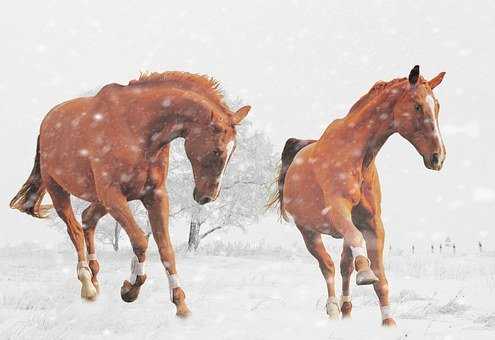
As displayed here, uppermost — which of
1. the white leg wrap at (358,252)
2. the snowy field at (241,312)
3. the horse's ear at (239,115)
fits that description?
the horse's ear at (239,115)

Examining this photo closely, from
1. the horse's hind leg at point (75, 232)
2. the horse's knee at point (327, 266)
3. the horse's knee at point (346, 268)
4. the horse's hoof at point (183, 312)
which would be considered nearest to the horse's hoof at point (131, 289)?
the horse's hoof at point (183, 312)

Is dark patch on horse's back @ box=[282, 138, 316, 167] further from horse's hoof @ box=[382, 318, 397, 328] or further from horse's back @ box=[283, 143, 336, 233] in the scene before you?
horse's hoof @ box=[382, 318, 397, 328]

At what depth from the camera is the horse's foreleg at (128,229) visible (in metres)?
6.07

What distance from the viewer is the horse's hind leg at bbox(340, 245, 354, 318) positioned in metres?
5.93

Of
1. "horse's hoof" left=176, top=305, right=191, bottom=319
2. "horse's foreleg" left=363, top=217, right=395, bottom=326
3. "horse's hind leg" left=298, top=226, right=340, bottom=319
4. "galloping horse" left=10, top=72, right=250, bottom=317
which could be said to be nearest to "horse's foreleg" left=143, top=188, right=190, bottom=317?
"galloping horse" left=10, top=72, right=250, bottom=317

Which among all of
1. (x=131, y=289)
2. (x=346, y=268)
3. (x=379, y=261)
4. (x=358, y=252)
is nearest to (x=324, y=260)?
(x=346, y=268)

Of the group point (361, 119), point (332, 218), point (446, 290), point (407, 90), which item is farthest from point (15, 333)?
A: point (446, 290)

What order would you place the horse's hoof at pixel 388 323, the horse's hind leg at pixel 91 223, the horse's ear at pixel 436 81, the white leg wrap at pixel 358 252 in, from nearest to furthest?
the white leg wrap at pixel 358 252, the horse's hoof at pixel 388 323, the horse's ear at pixel 436 81, the horse's hind leg at pixel 91 223

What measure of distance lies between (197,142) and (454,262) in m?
14.1

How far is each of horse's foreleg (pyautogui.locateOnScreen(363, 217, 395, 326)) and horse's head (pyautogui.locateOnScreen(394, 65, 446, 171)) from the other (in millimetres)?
722

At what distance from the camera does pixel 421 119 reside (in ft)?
17.8

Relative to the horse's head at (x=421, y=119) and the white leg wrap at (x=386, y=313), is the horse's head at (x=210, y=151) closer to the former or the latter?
the horse's head at (x=421, y=119)

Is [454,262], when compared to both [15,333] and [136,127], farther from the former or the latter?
[15,333]

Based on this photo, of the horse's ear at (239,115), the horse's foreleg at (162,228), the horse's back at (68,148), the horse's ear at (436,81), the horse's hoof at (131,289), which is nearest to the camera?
the horse's ear at (436,81)
